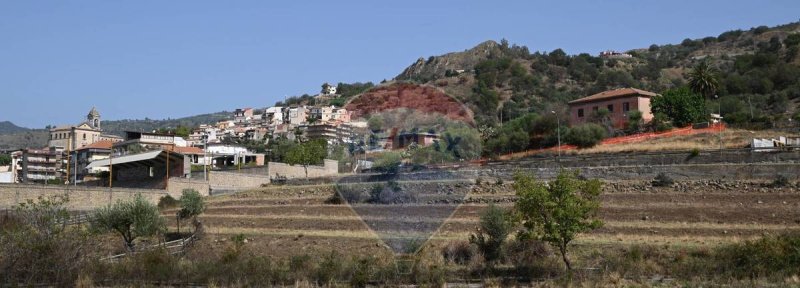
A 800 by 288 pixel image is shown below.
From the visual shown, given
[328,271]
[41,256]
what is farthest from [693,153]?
[41,256]

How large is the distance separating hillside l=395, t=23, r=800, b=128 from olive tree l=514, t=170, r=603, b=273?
180 feet

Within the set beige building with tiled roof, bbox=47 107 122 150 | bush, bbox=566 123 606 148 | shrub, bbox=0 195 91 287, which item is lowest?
shrub, bbox=0 195 91 287

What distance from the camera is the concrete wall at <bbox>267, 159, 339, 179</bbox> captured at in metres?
62.2

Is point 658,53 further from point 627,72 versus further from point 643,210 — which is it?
point 643,210

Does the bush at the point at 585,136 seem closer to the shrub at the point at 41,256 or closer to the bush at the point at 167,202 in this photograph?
the bush at the point at 167,202

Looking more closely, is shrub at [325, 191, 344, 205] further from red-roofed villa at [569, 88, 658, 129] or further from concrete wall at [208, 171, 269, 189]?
red-roofed villa at [569, 88, 658, 129]

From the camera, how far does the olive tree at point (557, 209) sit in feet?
79.0

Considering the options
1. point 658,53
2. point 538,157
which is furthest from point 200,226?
point 658,53

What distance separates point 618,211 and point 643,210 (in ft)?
3.51

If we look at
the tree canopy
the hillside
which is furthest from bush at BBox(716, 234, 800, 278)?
the hillside

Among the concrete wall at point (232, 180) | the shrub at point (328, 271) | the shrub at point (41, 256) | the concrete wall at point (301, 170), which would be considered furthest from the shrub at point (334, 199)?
the shrub at point (41, 256)

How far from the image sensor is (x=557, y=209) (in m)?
24.2

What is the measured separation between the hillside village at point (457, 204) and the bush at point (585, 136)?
18 cm

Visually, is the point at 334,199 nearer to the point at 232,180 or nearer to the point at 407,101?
the point at 232,180
